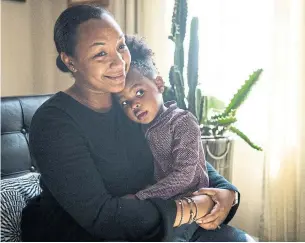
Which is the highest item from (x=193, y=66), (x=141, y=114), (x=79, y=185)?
(x=193, y=66)

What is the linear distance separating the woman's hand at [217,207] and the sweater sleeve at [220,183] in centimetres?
1

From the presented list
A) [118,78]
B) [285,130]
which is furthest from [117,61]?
[285,130]

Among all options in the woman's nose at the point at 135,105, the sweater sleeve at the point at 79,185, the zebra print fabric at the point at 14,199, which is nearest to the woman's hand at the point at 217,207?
the sweater sleeve at the point at 79,185

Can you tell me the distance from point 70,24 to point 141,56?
0.17m

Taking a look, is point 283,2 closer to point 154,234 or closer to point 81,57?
point 81,57

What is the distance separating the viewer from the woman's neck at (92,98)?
0.93 metres

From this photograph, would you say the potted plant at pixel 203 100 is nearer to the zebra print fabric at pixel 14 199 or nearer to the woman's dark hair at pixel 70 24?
the woman's dark hair at pixel 70 24

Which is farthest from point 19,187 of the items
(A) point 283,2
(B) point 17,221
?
(A) point 283,2

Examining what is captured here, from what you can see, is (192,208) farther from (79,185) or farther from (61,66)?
(61,66)

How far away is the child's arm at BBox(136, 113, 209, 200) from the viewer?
3.16 ft

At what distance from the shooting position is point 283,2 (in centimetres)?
111

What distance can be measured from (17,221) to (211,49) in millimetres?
597

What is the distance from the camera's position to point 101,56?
0.93 meters

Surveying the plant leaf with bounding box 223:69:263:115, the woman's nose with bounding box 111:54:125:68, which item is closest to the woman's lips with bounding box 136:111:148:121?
the woman's nose with bounding box 111:54:125:68
